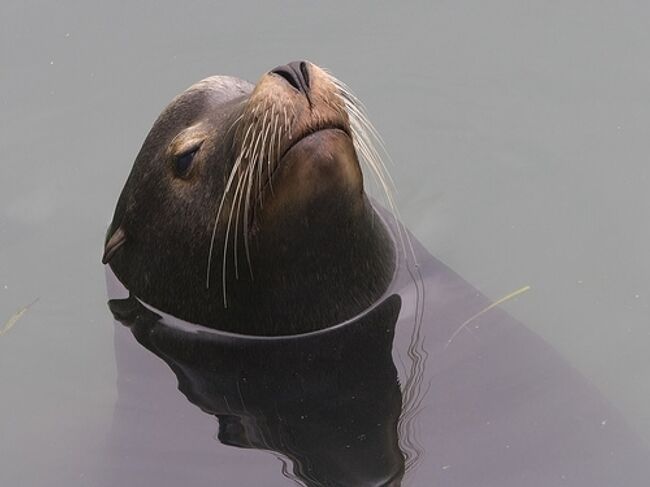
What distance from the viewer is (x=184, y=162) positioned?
22.2ft

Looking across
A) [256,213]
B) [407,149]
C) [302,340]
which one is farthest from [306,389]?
A: [407,149]

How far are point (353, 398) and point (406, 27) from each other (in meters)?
3.49

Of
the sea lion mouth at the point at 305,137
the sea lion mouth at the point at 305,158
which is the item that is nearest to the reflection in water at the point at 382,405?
the sea lion mouth at the point at 305,158

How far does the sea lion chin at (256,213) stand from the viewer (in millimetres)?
5988

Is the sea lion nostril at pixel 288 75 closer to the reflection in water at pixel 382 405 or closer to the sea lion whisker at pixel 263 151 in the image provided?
the sea lion whisker at pixel 263 151

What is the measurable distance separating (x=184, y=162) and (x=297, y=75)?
3.17 feet

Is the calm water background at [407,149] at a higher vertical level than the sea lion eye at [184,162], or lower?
lower

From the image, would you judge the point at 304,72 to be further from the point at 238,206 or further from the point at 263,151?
the point at 238,206

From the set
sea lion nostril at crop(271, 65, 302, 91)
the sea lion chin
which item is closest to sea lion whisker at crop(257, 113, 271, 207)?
the sea lion chin

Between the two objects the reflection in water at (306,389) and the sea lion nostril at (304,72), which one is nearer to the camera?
the sea lion nostril at (304,72)

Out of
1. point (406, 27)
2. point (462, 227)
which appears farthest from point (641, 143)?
point (406, 27)

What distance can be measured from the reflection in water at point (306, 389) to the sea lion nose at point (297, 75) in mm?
1461

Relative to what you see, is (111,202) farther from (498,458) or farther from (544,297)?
(498,458)

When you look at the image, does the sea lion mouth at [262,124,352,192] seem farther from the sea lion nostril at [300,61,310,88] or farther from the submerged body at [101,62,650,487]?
the sea lion nostril at [300,61,310,88]
